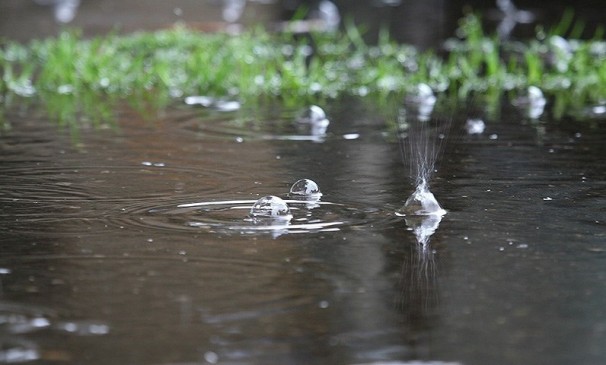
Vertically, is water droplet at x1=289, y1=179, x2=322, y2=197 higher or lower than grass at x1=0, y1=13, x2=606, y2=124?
lower

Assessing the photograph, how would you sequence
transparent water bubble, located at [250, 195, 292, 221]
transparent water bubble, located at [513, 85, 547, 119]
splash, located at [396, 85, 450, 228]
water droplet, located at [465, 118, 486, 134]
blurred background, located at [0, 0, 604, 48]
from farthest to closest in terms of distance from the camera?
blurred background, located at [0, 0, 604, 48], transparent water bubble, located at [513, 85, 547, 119], water droplet, located at [465, 118, 486, 134], splash, located at [396, 85, 450, 228], transparent water bubble, located at [250, 195, 292, 221]

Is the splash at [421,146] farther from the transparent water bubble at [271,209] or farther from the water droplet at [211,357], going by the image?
the water droplet at [211,357]

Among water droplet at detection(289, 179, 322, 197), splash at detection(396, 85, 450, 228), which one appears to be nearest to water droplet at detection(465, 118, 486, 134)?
splash at detection(396, 85, 450, 228)

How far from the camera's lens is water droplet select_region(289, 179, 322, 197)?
4.36 m

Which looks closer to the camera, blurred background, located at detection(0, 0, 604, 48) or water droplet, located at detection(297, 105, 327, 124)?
water droplet, located at detection(297, 105, 327, 124)

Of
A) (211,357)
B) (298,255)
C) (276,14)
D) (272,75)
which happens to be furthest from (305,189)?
(276,14)

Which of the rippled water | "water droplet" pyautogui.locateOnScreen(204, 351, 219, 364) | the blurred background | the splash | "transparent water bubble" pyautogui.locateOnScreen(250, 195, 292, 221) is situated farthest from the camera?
the blurred background

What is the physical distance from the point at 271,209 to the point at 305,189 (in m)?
0.42

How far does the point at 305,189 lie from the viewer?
438 centimetres

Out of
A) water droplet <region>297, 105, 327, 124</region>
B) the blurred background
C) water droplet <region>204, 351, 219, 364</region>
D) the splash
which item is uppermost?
the blurred background

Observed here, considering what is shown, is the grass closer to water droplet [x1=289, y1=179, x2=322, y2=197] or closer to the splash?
the splash

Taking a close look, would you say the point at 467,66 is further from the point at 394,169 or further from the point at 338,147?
the point at 394,169

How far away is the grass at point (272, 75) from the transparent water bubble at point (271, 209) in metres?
2.81

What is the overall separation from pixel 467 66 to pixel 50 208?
196 inches
